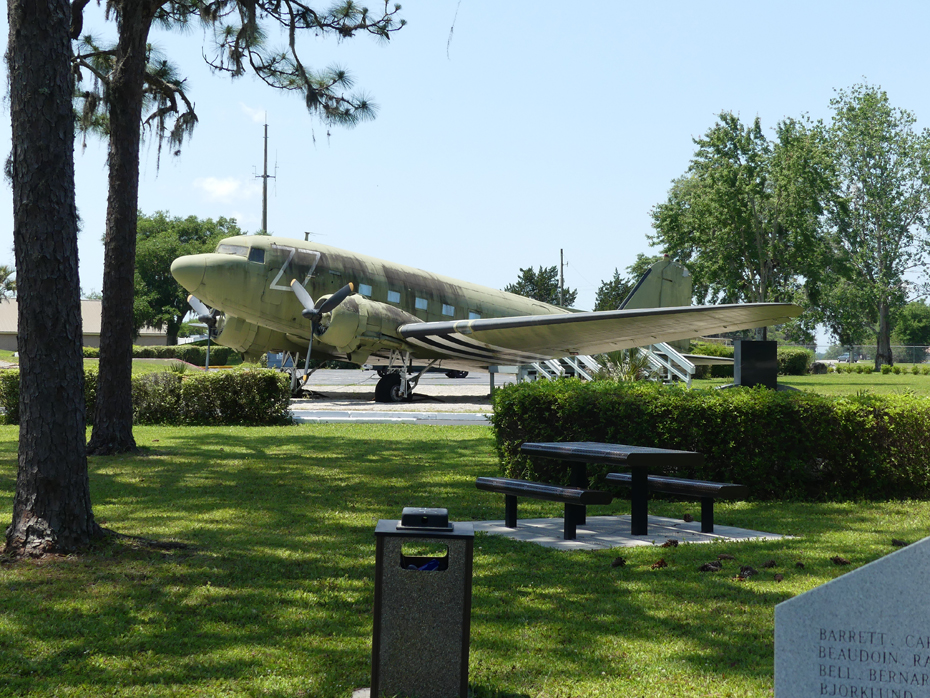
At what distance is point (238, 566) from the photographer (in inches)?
222

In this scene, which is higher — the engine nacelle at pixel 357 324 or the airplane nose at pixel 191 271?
the airplane nose at pixel 191 271

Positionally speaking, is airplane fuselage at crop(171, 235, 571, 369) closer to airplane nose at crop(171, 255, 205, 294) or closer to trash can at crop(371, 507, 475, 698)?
airplane nose at crop(171, 255, 205, 294)

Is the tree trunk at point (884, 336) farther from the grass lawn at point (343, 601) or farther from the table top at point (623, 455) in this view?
the table top at point (623, 455)

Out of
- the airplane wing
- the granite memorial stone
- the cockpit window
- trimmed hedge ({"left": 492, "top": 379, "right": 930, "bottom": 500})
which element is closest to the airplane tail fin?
the airplane wing

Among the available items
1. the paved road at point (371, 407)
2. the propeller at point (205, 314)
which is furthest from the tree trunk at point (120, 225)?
the propeller at point (205, 314)

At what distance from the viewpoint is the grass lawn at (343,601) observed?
3.66 metres

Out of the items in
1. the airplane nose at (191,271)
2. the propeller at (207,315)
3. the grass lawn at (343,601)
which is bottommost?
the grass lawn at (343,601)

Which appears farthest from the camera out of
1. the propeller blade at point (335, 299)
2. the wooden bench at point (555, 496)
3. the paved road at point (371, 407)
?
the propeller blade at point (335, 299)

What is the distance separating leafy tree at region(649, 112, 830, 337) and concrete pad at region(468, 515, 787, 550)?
135 feet

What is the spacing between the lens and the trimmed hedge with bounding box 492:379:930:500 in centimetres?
863

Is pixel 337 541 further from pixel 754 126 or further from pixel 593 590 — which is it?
pixel 754 126

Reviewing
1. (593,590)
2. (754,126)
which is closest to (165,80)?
(593,590)

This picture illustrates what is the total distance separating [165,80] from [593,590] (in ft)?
42.9

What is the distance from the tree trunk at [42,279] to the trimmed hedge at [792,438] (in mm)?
5506
